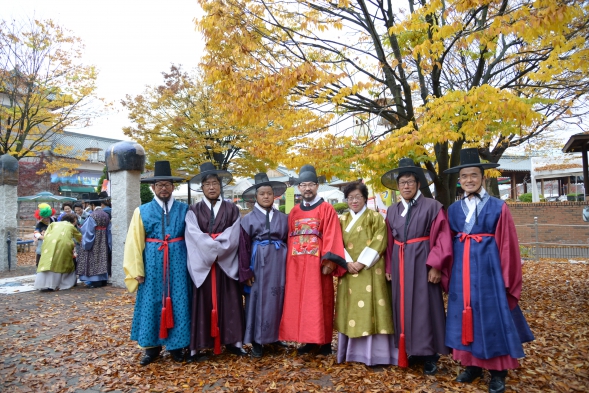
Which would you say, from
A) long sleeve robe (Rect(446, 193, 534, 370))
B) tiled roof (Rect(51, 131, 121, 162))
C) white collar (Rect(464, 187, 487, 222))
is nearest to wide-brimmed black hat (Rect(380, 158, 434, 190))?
white collar (Rect(464, 187, 487, 222))

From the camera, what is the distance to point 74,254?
28.8 ft

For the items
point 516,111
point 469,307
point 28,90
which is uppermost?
point 28,90

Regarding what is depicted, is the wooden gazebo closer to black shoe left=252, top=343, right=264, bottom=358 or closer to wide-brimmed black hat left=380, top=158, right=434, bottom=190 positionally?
wide-brimmed black hat left=380, top=158, right=434, bottom=190

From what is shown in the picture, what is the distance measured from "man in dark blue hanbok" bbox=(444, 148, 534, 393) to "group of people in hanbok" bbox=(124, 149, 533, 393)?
0.04ft

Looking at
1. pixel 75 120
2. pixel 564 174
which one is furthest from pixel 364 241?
pixel 564 174

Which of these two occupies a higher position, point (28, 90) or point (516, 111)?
point (28, 90)

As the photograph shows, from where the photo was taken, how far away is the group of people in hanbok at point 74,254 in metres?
8.26

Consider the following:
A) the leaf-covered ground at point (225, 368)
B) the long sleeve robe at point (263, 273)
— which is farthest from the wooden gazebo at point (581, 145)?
the long sleeve robe at point (263, 273)

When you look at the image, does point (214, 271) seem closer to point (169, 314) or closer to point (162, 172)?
point (169, 314)

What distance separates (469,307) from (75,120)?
14.5 meters

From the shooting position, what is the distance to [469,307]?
333cm

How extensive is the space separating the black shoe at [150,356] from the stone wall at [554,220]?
1221cm

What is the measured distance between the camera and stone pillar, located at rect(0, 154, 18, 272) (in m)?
11.2

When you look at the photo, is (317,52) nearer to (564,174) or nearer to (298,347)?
(298,347)
